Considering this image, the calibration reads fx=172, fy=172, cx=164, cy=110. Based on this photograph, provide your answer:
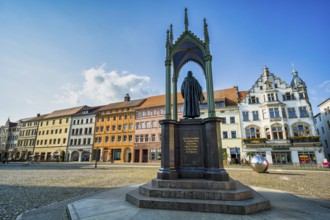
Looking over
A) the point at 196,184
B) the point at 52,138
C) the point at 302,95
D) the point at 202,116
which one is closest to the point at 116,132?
the point at 202,116

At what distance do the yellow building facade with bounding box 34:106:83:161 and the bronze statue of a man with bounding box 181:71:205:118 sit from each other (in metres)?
50.9

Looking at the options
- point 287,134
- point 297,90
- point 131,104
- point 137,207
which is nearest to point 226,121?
point 287,134

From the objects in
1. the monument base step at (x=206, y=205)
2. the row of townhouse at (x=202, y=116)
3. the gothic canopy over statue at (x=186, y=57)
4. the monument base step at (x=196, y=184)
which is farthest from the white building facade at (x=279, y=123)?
the monument base step at (x=206, y=205)

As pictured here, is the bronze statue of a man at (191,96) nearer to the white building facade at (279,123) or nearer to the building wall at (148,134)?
the white building facade at (279,123)

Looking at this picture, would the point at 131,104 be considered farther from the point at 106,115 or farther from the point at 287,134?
the point at 287,134

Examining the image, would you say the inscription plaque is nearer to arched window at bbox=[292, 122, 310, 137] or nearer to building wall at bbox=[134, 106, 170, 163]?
arched window at bbox=[292, 122, 310, 137]

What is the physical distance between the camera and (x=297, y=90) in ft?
101

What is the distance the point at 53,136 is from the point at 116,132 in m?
22.9

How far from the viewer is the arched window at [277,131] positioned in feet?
96.3

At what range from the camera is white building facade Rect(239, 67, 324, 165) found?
2773 cm

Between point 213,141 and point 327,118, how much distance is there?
42.9 meters

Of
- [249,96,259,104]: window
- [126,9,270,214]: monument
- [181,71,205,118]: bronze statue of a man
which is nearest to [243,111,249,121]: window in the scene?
[249,96,259,104]: window

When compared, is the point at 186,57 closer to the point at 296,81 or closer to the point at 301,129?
the point at 301,129

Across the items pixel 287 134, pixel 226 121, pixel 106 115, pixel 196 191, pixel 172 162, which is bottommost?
pixel 196 191
